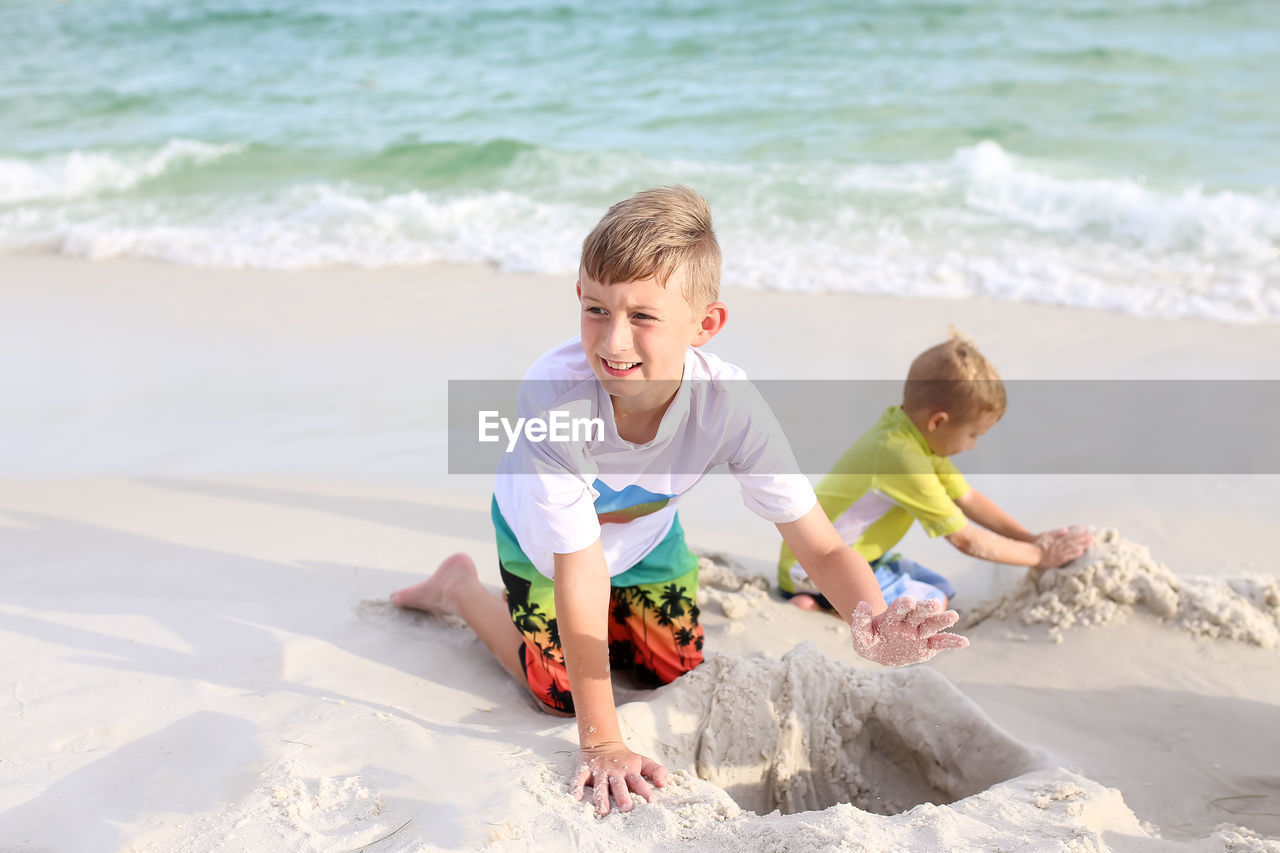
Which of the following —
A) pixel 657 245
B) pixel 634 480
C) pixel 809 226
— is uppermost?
pixel 657 245

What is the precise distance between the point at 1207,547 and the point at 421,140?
23.2 feet

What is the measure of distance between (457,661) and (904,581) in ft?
4.37

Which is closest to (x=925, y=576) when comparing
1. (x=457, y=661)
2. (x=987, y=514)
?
(x=987, y=514)

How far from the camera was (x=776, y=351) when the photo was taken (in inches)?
188

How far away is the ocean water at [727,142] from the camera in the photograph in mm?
6215

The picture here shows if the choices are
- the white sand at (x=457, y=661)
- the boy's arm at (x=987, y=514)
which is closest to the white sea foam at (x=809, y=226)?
the white sand at (x=457, y=661)

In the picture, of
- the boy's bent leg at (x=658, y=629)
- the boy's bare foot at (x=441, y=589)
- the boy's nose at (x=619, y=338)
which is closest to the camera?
the boy's nose at (x=619, y=338)

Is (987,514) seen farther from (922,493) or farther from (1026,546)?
(922,493)

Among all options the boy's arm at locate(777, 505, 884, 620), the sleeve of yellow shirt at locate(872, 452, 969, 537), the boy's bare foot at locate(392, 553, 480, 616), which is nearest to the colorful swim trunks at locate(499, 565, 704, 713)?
the boy's bare foot at locate(392, 553, 480, 616)

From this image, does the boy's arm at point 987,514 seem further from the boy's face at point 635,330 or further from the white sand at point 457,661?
the boy's face at point 635,330

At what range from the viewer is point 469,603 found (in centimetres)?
276

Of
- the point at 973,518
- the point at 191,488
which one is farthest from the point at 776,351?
the point at 191,488

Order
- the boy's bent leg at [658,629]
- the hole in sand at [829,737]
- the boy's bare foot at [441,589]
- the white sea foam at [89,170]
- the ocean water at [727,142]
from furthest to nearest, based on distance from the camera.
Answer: the white sea foam at [89,170], the ocean water at [727,142], the boy's bare foot at [441,589], the boy's bent leg at [658,629], the hole in sand at [829,737]

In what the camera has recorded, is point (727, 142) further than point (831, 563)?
Yes
